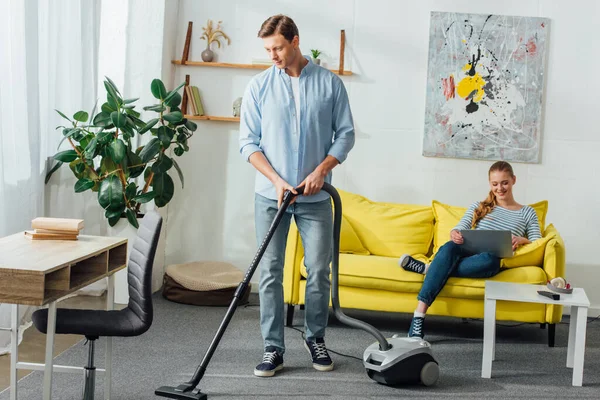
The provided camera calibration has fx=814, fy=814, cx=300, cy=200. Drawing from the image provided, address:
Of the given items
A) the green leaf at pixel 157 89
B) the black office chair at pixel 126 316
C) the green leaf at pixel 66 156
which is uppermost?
the green leaf at pixel 157 89

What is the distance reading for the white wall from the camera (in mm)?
5266

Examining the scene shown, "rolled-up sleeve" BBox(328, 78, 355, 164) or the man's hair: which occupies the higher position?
the man's hair

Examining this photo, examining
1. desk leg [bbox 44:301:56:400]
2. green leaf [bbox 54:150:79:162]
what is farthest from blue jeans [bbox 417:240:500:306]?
desk leg [bbox 44:301:56:400]

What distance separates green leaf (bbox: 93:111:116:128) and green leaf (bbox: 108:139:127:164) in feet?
0.38

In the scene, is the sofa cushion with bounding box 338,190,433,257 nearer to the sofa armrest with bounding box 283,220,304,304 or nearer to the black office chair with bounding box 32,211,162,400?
the sofa armrest with bounding box 283,220,304,304

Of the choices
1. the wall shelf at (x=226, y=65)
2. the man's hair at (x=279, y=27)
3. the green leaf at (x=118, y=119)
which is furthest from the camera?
the wall shelf at (x=226, y=65)

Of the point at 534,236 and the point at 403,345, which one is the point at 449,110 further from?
the point at 403,345

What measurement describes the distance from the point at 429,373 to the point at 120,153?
2.11 m

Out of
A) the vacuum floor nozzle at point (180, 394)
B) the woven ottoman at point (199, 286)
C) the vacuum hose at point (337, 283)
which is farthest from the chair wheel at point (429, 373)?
the woven ottoman at point (199, 286)

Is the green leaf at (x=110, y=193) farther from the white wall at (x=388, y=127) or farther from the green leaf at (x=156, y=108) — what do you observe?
the white wall at (x=388, y=127)

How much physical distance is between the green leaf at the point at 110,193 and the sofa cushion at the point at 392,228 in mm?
1346

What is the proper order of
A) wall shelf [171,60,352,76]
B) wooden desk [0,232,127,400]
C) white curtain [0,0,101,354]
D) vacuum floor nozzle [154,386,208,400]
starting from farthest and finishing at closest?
wall shelf [171,60,352,76]
white curtain [0,0,101,354]
vacuum floor nozzle [154,386,208,400]
wooden desk [0,232,127,400]

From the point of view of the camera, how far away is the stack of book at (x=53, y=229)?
9.85 feet

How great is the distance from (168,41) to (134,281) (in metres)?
2.87
